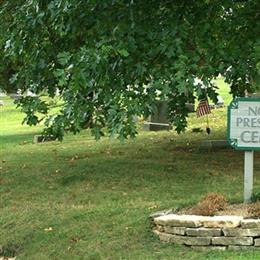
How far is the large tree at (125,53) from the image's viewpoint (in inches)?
281

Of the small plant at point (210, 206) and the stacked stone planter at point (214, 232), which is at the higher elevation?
the small plant at point (210, 206)

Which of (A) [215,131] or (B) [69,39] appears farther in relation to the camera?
(A) [215,131]

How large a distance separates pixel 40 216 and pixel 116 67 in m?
2.18

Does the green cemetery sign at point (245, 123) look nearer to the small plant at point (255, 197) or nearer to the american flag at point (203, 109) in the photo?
the small plant at point (255, 197)

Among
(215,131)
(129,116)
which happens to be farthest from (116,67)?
(215,131)

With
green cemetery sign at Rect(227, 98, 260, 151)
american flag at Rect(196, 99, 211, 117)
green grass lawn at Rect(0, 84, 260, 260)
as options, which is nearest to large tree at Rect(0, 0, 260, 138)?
green cemetery sign at Rect(227, 98, 260, 151)

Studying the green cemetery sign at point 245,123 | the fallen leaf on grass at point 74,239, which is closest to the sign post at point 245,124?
the green cemetery sign at point 245,123

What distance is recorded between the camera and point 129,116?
705 cm

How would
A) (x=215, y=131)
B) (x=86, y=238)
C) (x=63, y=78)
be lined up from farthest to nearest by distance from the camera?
1. (x=215, y=131)
2. (x=86, y=238)
3. (x=63, y=78)

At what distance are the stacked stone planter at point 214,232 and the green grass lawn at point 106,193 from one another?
0.13 m

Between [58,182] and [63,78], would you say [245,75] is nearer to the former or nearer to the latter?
[63,78]

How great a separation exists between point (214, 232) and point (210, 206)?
1.52 ft

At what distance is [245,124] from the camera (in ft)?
23.0

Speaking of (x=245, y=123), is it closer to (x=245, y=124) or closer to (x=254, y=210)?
(x=245, y=124)
